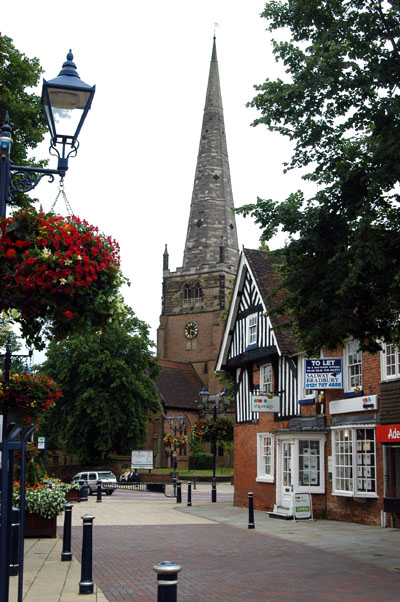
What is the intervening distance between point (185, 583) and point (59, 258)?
21.7ft

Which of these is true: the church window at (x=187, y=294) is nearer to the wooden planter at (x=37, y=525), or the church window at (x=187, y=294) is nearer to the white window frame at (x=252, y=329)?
the white window frame at (x=252, y=329)

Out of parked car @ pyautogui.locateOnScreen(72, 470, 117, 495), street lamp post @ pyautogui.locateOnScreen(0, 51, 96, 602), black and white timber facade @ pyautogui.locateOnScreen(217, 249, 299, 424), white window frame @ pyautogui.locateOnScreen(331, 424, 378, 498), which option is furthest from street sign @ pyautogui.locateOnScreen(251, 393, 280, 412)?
street lamp post @ pyautogui.locateOnScreen(0, 51, 96, 602)

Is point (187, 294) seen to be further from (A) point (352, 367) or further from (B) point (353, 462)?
(B) point (353, 462)

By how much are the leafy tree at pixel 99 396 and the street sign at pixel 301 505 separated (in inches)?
1180

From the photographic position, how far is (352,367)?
2197cm

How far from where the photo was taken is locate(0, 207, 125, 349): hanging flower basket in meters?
6.36

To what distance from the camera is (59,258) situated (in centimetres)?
640

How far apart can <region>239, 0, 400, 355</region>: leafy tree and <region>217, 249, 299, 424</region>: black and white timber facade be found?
1087 cm

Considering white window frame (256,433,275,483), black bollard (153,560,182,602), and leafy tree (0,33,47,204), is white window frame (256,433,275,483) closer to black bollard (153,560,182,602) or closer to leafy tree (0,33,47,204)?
leafy tree (0,33,47,204)

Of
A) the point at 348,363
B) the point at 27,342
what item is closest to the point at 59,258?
the point at 27,342

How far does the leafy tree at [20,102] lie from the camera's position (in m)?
18.3

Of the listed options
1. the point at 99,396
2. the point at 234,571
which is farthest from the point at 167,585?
the point at 99,396

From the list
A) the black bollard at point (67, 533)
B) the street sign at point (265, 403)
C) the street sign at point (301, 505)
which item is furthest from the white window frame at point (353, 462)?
the black bollard at point (67, 533)

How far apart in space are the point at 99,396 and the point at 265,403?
28198 millimetres
